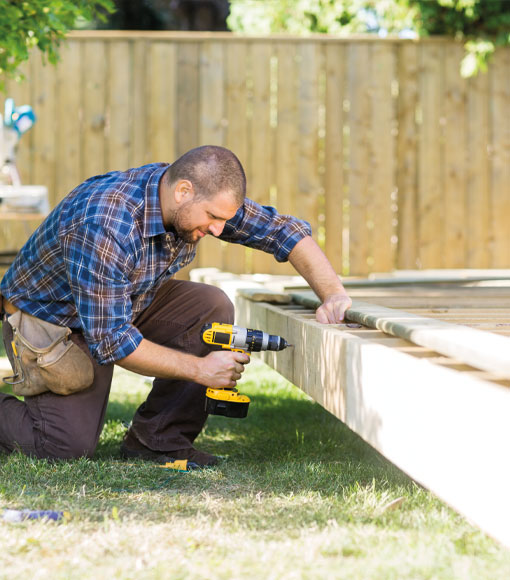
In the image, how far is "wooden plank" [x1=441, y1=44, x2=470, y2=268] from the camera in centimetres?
713

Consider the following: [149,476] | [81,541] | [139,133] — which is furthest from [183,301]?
[139,133]

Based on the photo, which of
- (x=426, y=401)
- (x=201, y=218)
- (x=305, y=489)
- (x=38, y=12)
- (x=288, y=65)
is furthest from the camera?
(x=288, y=65)

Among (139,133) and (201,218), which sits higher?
(139,133)

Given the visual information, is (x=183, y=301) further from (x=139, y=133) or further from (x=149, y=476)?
(x=139, y=133)

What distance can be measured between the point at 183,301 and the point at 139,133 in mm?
4056

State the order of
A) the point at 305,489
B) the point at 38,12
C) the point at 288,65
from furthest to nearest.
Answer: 1. the point at 288,65
2. the point at 38,12
3. the point at 305,489

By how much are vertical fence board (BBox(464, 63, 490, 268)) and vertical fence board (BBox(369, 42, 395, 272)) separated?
700mm

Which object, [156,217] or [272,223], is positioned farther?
[272,223]

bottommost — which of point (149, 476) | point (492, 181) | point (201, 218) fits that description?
point (149, 476)

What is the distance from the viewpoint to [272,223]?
3227 millimetres

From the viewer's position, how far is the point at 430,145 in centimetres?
714

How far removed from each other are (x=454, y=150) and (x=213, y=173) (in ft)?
16.1

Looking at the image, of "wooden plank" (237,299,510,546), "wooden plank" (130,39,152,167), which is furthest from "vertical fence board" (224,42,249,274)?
"wooden plank" (237,299,510,546)

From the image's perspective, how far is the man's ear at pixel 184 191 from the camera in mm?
2734
